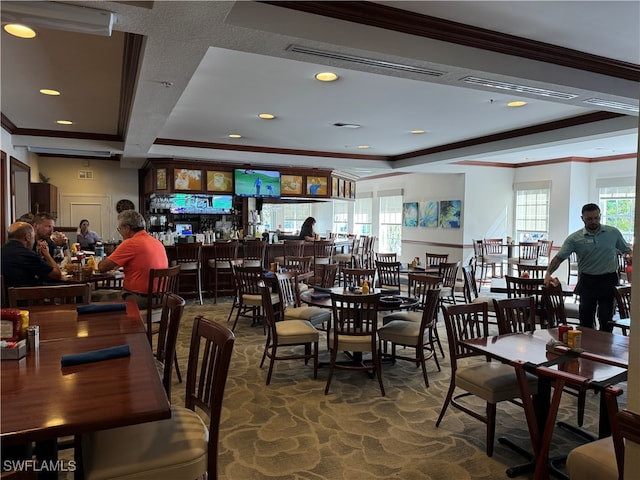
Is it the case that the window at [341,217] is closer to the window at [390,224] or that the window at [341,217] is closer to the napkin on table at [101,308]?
the window at [390,224]

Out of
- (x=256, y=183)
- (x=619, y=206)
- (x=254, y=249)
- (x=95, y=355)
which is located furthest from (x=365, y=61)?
(x=619, y=206)

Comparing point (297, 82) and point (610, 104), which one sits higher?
point (297, 82)

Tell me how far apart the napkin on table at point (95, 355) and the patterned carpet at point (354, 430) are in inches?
42.3

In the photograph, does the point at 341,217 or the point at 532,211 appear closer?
the point at 532,211

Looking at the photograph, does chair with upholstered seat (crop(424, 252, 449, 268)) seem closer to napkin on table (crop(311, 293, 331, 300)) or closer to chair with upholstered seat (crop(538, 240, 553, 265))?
napkin on table (crop(311, 293, 331, 300))

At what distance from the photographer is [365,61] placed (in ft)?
9.37

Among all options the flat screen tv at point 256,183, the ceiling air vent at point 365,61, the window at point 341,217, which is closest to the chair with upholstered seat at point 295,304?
the ceiling air vent at point 365,61

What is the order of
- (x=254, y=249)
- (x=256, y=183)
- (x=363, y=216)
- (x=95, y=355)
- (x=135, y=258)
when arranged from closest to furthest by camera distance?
1. (x=95, y=355)
2. (x=135, y=258)
3. (x=254, y=249)
4. (x=256, y=183)
5. (x=363, y=216)

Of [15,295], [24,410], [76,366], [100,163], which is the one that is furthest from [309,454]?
[100,163]

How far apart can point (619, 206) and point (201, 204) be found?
29.1 feet

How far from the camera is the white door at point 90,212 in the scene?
30.8 feet

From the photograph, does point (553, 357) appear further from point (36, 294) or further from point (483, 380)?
point (36, 294)

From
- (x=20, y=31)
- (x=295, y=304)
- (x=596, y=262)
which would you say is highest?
(x=20, y=31)

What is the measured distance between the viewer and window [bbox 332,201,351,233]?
49.4 ft
